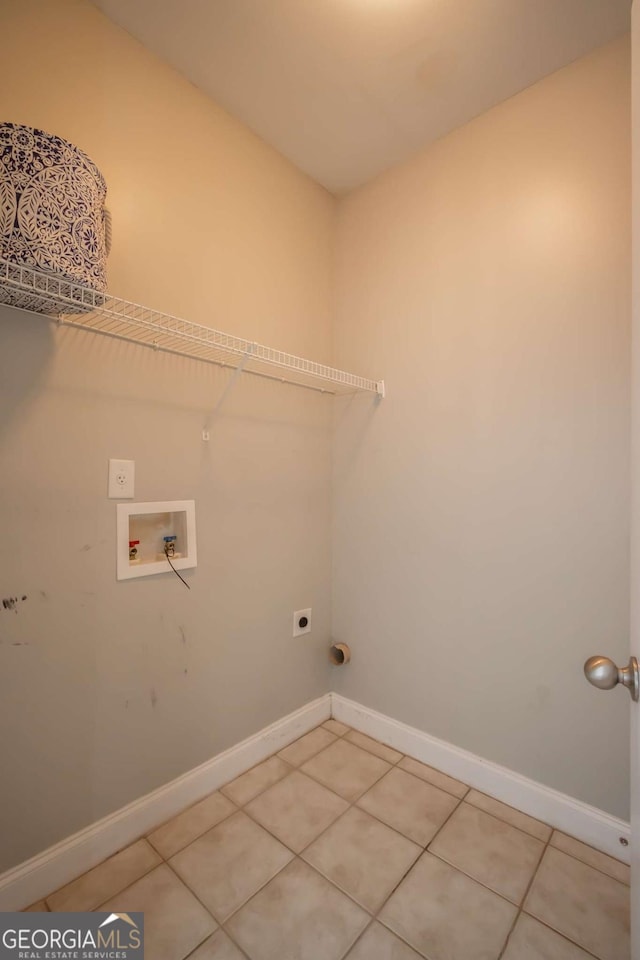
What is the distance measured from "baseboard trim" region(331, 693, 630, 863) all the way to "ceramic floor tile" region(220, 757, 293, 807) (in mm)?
433

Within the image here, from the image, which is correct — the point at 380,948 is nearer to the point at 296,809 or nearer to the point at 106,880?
the point at 296,809

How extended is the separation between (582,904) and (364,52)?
2.68 m

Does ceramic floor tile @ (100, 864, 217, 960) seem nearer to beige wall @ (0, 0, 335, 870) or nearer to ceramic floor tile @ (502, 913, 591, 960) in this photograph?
beige wall @ (0, 0, 335, 870)

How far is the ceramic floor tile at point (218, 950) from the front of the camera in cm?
104

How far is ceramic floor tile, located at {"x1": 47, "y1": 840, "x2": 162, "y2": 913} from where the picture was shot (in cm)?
118

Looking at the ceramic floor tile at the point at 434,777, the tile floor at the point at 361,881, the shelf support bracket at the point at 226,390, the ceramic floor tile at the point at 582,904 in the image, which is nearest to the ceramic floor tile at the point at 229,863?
the tile floor at the point at 361,881

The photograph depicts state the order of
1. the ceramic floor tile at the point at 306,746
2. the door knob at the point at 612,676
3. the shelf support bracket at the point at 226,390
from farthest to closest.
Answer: the ceramic floor tile at the point at 306,746 → the shelf support bracket at the point at 226,390 → the door knob at the point at 612,676

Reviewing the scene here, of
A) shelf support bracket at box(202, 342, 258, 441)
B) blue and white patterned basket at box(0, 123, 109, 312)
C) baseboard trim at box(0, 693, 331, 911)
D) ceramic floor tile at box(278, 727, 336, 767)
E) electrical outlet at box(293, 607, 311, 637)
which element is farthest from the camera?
electrical outlet at box(293, 607, 311, 637)

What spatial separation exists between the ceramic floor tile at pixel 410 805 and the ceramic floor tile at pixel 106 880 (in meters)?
0.73

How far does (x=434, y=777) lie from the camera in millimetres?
1710

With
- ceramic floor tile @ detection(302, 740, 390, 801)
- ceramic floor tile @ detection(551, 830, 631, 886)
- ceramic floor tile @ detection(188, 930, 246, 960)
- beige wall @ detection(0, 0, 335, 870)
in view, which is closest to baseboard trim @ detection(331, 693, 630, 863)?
ceramic floor tile @ detection(551, 830, 631, 886)

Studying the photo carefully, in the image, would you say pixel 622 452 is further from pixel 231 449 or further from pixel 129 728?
pixel 129 728

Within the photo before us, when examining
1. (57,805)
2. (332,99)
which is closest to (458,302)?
(332,99)

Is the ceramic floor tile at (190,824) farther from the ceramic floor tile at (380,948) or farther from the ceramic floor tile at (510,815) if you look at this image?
the ceramic floor tile at (510,815)
